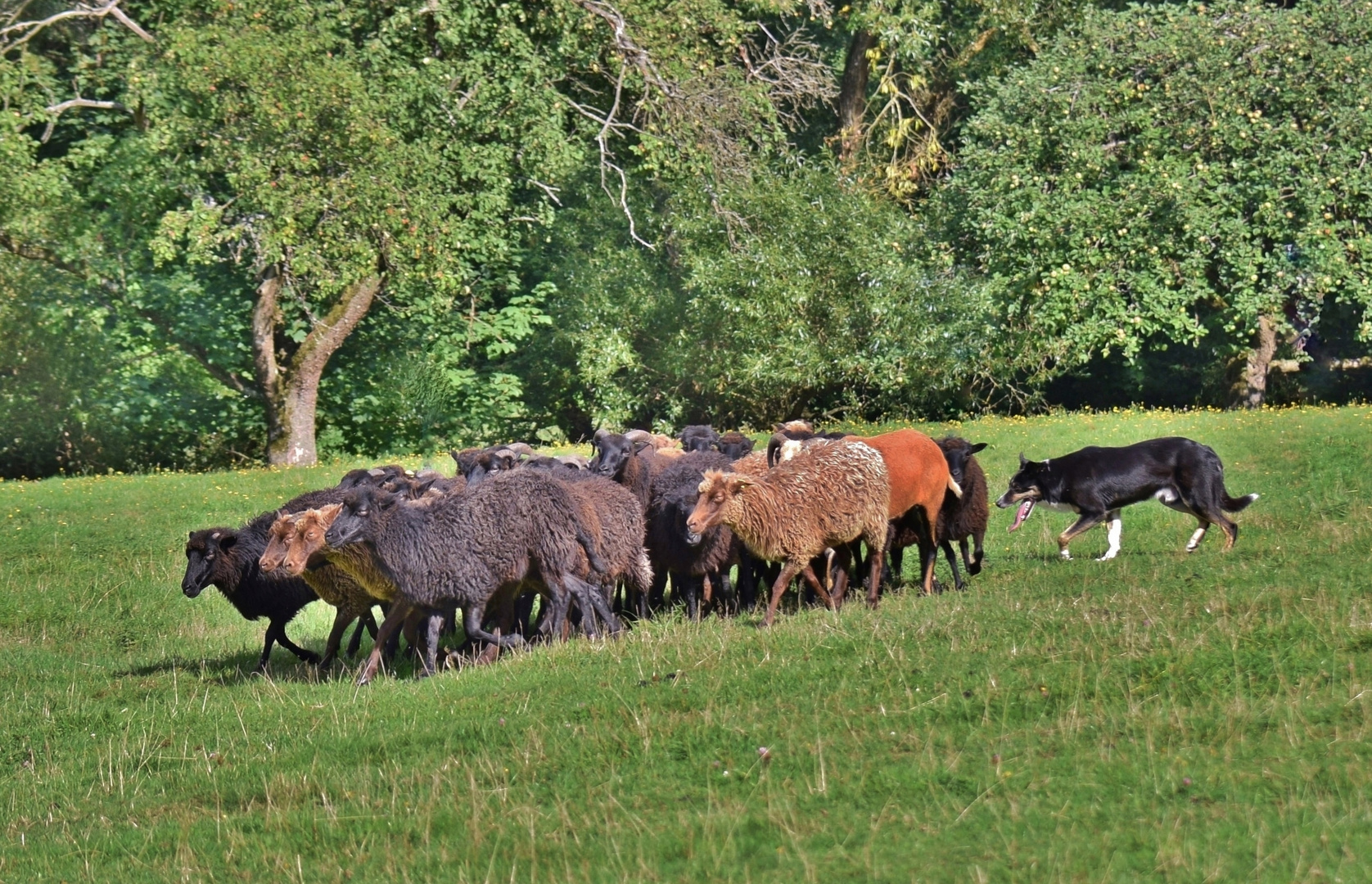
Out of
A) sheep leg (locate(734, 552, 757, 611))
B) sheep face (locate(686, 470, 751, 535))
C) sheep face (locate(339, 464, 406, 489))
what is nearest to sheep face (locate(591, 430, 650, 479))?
sheep leg (locate(734, 552, 757, 611))

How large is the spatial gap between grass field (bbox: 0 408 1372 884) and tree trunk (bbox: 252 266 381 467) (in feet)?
47.1

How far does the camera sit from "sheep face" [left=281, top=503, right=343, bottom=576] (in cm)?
1253

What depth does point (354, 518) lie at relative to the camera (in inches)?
498

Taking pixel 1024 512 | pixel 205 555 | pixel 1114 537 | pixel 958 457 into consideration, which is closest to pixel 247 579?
pixel 205 555

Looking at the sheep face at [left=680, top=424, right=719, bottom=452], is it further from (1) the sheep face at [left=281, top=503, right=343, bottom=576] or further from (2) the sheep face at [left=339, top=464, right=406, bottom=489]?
(1) the sheep face at [left=281, top=503, right=343, bottom=576]

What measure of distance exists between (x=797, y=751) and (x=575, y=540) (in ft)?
17.1

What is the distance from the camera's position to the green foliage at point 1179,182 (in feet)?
94.7

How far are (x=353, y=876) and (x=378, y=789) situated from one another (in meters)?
1.40

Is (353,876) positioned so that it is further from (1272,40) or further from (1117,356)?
(1117,356)

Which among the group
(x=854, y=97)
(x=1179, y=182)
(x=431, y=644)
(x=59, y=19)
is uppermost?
(x=854, y=97)

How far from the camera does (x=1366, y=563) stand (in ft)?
40.8

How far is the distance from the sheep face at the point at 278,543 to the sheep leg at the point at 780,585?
3.83 m

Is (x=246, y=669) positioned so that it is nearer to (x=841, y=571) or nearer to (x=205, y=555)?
(x=205, y=555)

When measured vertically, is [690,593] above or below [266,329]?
below
